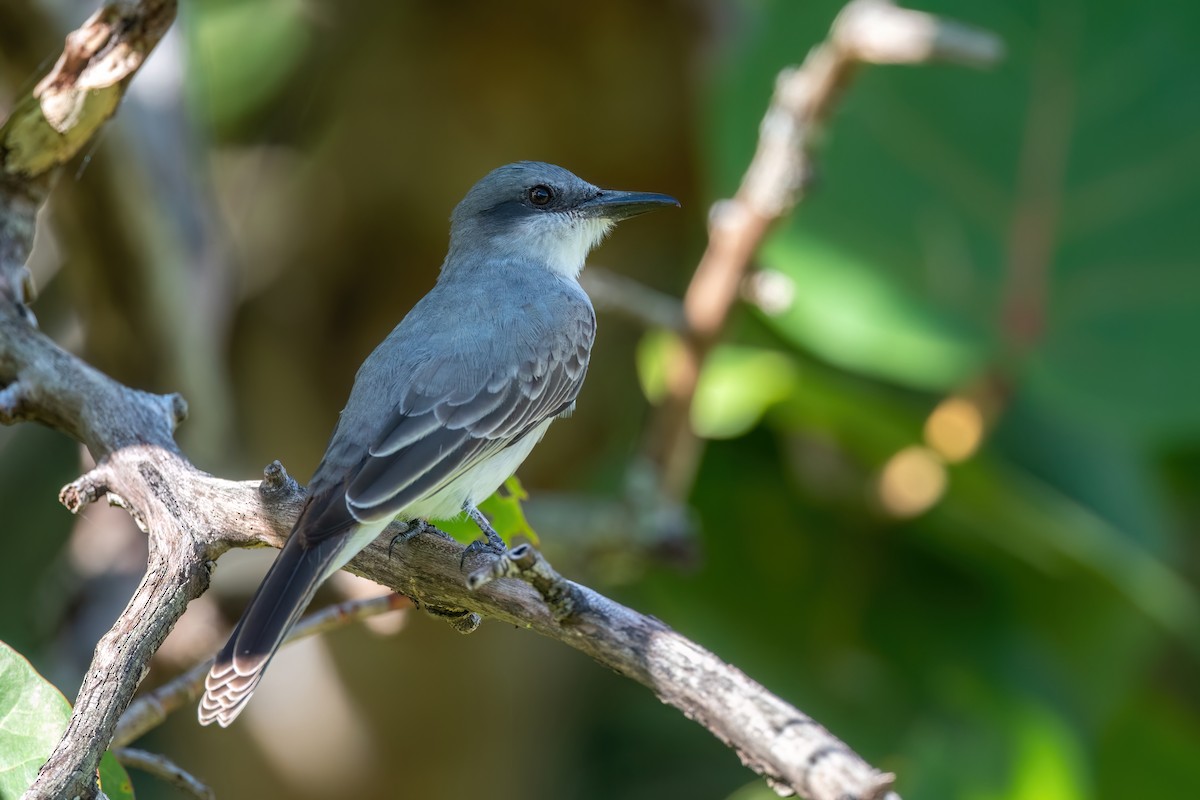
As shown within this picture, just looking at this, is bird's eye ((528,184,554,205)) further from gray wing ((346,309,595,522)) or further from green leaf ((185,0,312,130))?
green leaf ((185,0,312,130))

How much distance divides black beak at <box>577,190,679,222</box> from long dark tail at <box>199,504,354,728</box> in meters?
1.59

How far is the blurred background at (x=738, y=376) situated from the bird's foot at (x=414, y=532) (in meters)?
1.38

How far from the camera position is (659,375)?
445 centimetres

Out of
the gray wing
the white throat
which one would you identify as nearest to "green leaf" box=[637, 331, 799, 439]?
the white throat

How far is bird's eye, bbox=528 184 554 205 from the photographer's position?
364 centimetres

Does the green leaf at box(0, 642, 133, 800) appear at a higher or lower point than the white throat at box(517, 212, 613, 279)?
lower

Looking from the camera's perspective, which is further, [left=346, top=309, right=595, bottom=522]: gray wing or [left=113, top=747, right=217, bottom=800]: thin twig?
[left=346, top=309, right=595, bottom=522]: gray wing

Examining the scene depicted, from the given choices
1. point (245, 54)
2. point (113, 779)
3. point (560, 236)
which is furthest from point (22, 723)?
point (245, 54)

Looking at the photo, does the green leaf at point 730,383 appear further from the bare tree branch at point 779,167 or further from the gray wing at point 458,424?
the gray wing at point 458,424

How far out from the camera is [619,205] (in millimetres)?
3559

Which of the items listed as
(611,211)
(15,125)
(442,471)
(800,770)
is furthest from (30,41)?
(800,770)

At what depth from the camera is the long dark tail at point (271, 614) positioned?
193cm

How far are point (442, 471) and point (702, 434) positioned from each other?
2013 millimetres

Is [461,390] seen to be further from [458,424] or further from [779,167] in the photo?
[779,167]
